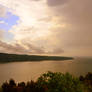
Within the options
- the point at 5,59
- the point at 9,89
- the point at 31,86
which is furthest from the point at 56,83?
the point at 5,59

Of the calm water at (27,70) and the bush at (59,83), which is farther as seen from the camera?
the calm water at (27,70)

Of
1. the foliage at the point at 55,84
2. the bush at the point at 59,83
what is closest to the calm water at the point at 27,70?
the foliage at the point at 55,84

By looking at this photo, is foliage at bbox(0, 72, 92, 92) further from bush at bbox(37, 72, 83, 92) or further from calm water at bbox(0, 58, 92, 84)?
calm water at bbox(0, 58, 92, 84)

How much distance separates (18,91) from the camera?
7.02 meters

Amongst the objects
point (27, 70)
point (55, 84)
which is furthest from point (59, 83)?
point (27, 70)

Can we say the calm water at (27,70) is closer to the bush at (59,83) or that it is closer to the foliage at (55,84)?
the foliage at (55,84)

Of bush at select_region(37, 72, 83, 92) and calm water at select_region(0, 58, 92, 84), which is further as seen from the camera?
calm water at select_region(0, 58, 92, 84)

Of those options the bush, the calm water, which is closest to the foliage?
the bush

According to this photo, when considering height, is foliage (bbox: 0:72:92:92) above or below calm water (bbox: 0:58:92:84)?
above

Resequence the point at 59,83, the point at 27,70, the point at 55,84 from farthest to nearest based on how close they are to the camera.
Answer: the point at 27,70
the point at 55,84
the point at 59,83

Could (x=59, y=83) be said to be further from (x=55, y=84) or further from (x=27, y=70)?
(x=27, y=70)

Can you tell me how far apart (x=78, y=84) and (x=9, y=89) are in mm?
2852

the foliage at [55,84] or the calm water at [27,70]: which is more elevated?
the foliage at [55,84]

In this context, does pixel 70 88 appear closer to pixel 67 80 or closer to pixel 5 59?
pixel 67 80
